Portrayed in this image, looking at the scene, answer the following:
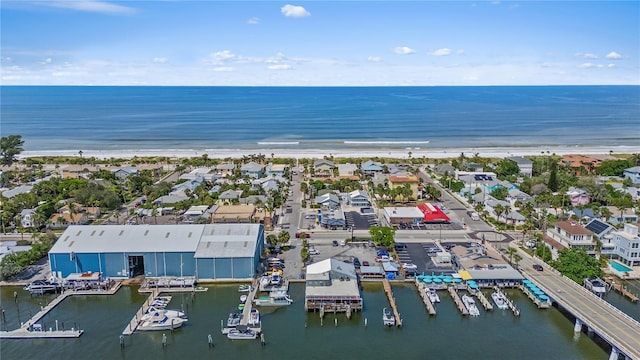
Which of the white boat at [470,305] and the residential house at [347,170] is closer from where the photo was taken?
the white boat at [470,305]

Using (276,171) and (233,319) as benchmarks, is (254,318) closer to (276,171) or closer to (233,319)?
(233,319)

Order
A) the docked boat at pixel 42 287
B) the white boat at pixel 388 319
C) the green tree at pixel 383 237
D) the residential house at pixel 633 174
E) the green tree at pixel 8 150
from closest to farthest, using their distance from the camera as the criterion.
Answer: the white boat at pixel 388 319 < the docked boat at pixel 42 287 < the green tree at pixel 383 237 < the residential house at pixel 633 174 < the green tree at pixel 8 150

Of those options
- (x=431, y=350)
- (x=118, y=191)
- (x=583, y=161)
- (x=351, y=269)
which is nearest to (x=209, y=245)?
(x=351, y=269)

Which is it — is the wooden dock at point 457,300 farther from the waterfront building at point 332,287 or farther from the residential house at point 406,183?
the residential house at point 406,183

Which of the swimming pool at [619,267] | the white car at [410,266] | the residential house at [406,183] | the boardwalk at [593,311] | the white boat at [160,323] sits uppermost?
the residential house at [406,183]

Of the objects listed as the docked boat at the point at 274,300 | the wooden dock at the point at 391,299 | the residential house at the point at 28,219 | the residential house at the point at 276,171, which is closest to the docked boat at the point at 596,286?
the wooden dock at the point at 391,299

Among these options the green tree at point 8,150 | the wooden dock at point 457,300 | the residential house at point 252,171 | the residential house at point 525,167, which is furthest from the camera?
the green tree at point 8,150

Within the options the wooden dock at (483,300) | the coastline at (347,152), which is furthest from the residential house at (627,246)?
the coastline at (347,152)

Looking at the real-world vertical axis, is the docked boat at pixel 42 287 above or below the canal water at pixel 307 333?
above
